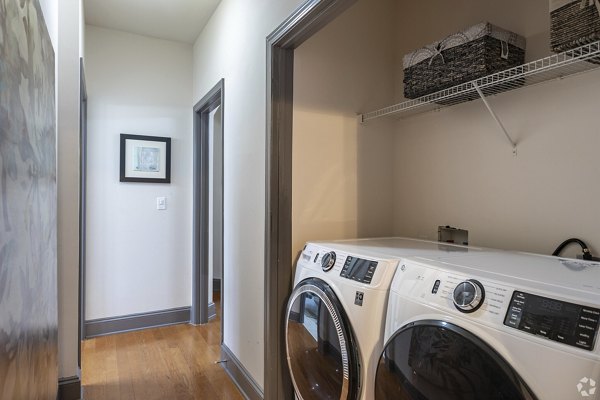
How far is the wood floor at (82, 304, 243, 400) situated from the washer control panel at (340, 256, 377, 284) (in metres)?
1.26

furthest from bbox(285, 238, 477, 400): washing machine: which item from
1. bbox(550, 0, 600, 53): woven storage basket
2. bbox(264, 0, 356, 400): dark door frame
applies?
bbox(550, 0, 600, 53): woven storage basket

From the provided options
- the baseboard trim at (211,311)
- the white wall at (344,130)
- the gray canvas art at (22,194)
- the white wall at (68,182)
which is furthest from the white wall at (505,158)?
the baseboard trim at (211,311)

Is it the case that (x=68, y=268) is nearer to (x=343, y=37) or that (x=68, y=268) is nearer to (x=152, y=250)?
(x=152, y=250)

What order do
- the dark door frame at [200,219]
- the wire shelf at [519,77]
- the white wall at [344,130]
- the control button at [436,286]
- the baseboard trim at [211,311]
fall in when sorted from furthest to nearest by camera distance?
the baseboard trim at [211,311] → the dark door frame at [200,219] → the white wall at [344,130] → the wire shelf at [519,77] → the control button at [436,286]

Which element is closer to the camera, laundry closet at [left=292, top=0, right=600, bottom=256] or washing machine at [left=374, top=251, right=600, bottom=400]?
washing machine at [left=374, top=251, right=600, bottom=400]

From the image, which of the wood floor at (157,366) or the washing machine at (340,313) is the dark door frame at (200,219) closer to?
the wood floor at (157,366)

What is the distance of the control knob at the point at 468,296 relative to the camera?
0.95 metres

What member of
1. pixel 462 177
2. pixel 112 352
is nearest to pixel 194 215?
pixel 112 352

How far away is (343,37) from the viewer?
82.4 inches

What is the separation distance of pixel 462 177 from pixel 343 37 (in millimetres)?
1020

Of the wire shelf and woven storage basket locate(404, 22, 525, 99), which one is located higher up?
woven storage basket locate(404, 22, 525, 99)

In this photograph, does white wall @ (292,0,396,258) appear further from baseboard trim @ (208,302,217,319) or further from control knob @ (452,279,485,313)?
baseboard trim @ (208,302,217,319)

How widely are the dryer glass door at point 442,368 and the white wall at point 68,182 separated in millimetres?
1774

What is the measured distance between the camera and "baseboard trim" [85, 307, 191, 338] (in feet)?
10.1
